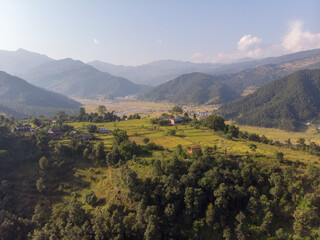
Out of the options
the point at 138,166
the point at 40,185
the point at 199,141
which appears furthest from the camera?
the point at 199,141

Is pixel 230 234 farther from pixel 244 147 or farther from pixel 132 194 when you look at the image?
pixel 244 147

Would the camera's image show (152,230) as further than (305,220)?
Yes

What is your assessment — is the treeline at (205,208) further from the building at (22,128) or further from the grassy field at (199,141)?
the building at (22,128)

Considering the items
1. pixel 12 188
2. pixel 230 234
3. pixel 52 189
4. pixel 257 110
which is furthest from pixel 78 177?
pixel 257 110

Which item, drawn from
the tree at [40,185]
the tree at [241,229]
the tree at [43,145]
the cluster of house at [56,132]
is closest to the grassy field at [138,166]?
the tree at [40,185]

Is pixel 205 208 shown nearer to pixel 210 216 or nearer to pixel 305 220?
pixel 210 216

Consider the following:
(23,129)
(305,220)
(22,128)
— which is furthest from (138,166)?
A: (22,128)
